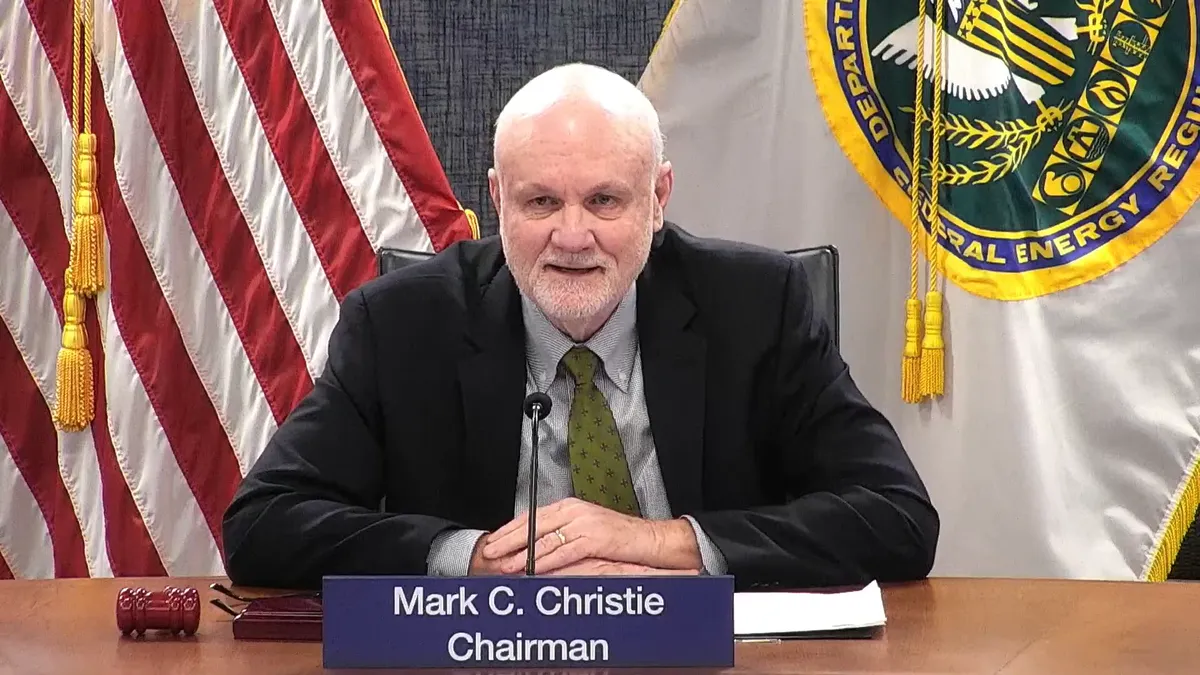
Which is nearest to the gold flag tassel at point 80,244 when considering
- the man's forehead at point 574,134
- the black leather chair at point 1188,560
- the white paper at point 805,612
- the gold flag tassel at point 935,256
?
the man's forehead at point 574,134

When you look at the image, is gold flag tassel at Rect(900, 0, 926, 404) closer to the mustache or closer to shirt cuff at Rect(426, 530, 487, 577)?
the mustache

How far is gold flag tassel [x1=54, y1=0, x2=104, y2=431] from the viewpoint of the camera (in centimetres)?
299

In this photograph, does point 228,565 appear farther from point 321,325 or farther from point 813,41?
point 813,41

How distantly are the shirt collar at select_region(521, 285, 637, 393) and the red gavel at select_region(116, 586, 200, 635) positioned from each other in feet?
2.42

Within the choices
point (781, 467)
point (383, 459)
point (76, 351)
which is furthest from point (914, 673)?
point (76, 351)

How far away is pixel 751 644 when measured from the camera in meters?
1.46

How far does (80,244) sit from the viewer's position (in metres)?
2.99

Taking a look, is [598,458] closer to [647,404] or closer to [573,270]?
[647,404]

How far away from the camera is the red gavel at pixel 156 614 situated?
1.51 meters

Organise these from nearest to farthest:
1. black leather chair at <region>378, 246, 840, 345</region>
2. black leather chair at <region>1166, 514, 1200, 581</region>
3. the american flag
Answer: black leather chair at <region>378, 246, 840, 345</region> < the american flag < black leather chair at <region>1166, 514, 1200, 581</region>

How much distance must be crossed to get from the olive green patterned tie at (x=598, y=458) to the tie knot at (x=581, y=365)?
0.03 m

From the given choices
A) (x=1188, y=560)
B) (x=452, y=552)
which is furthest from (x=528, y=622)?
(x=1188, y=560)

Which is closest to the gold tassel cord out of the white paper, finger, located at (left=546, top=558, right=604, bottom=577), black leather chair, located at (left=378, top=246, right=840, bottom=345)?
black leather chair, located at (left=378, top=246, right=840, bottom=345)

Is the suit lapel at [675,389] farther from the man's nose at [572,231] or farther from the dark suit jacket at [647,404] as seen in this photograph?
the man's nose at [572,231]
